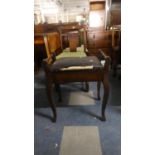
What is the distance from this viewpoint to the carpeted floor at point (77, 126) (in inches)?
57.6

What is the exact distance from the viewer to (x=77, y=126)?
176cm

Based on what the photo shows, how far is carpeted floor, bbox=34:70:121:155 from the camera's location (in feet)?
4.80

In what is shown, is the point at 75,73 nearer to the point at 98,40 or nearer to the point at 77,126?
the point at 77,126

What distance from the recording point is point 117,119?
1.85 meters

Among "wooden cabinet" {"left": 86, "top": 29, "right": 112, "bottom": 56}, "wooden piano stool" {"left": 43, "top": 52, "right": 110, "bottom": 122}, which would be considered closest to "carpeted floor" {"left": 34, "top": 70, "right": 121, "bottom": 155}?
"wooden piano stool" {"left": 43, "top": 52, "right": 110, "bottom": 122}

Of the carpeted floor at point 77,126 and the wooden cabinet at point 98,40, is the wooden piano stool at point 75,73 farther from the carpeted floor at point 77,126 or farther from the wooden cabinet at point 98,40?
the wooden cabinet at point 98,40

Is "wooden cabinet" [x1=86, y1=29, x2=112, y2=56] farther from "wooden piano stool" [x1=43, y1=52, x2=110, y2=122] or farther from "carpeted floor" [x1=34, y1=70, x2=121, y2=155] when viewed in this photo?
"wooden piano stool" [x1=43, y1=52, x2=110, y2=122]

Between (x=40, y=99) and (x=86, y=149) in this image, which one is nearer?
(x=86, y=149)

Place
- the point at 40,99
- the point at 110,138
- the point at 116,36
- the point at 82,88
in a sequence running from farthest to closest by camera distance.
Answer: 1. the point at 116,36
2. the point at 82,88
3. the point at 40,99
4. the point at 110,138

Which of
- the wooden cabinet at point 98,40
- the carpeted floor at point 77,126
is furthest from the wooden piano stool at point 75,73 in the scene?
the wooden cabinet at point 98,40

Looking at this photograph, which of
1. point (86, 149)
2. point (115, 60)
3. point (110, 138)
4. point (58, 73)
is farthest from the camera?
point (115, 60)
